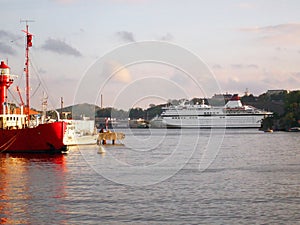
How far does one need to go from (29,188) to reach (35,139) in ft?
101

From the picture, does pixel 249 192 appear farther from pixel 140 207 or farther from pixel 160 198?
pixel 140 207

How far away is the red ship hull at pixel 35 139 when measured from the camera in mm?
68750

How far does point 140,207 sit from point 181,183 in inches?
411

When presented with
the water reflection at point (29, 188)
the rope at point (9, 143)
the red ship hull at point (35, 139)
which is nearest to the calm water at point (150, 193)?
the water reflection at point (29, 188)

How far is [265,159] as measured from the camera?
64062 millimetres

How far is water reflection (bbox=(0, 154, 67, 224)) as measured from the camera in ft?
97.6

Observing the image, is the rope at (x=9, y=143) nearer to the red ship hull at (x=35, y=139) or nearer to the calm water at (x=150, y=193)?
the red ship hull at (x=35, y=139)

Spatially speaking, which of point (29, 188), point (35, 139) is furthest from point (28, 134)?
point (29, 188)

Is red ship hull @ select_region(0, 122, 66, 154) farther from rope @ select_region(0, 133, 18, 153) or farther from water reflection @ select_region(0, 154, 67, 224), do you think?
water reflection @ select_region(0, 154, 67, 224)

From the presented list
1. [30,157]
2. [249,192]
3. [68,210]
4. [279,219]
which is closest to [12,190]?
[68,210]

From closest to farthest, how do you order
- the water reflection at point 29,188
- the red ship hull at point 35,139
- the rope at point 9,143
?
the water reflection at point 29,188 < the red ship hull at point 35,139 < the rope at point 9,143

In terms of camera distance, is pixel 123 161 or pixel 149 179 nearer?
pixel 149 179

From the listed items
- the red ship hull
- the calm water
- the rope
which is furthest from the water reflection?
the rope

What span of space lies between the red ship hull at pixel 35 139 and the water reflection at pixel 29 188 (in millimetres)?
6620
